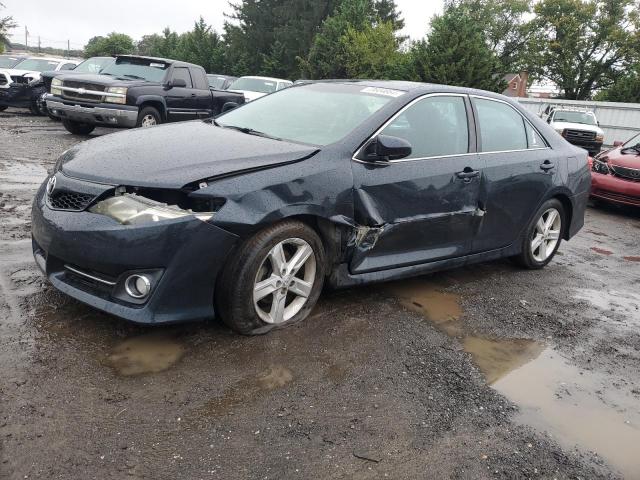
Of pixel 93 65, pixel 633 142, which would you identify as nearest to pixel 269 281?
pixel 633 142

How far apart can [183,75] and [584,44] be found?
159ft

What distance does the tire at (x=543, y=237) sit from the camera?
5.27 m

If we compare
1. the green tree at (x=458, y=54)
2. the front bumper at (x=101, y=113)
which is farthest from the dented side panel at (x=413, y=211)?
the green tree at (x=458, y=54)

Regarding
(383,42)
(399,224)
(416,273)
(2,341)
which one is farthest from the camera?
(383,42)

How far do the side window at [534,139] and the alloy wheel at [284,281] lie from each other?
8.79 feet

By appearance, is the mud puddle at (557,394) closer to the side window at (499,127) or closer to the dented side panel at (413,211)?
the dented side panel at (413,211)

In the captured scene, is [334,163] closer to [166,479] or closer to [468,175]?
[468,175]

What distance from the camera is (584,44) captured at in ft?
167

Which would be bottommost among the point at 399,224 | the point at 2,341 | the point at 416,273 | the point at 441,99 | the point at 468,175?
the point at 2,341

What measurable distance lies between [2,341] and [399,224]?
2.49 meters

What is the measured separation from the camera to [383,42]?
29125 millimetres

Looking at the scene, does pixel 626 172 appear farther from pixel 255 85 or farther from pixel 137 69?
pixel 255 85

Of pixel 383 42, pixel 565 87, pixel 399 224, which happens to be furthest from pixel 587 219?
pixel 565 87

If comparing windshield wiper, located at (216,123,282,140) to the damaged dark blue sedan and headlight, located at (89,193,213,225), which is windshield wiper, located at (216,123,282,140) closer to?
the damaged dark blue sedan
